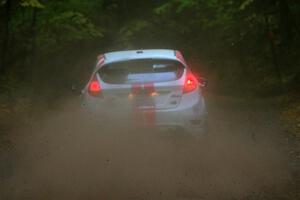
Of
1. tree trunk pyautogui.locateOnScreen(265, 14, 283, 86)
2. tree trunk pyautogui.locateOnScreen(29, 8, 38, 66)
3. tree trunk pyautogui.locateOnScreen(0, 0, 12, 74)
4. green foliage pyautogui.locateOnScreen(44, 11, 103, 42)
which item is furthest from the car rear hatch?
green foliage pyautogui.locateOnScreen(44, 11, 103, 42)

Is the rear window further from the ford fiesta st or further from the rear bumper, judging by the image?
the rear bumper

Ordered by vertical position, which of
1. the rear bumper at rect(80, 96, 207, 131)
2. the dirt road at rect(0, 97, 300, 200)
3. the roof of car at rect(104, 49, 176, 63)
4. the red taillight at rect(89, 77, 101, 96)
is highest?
the roof of car at rect(104, 49, 176, 63)

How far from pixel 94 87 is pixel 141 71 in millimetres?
770

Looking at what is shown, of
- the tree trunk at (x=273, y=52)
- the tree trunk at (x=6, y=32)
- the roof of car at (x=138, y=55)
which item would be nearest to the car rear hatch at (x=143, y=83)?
the roof of car at (x=138, y=55)

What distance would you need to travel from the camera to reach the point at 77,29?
70.4ft

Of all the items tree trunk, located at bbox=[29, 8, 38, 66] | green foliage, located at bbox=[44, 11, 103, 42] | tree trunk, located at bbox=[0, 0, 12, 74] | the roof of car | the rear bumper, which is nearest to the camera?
Result: the rear bumper

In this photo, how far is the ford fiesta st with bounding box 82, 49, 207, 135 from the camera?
9.88 metres

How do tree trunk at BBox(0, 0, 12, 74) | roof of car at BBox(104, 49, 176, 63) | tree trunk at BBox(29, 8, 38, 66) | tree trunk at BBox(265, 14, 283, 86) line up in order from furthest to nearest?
tree trunk at BBox(29, 8, 38, 66), tree trunk at BBox(265, 14, 283, 86), tree trunk at BBox(0, 0, 12, 74), roof of car at BBox(104, 49, 176, 63)

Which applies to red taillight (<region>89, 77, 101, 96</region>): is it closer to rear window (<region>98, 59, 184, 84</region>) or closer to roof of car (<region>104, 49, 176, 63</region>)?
rear window (<region>98, 59, 184, 84</region>)

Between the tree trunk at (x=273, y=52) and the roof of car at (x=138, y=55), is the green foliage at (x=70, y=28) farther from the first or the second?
the roof of car at (x=138, y=55)

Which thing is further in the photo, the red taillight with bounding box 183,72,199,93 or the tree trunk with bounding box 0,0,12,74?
the tree trunk with bounding box 0,0,12,74

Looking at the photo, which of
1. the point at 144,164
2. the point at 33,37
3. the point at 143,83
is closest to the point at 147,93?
the point at 143,83

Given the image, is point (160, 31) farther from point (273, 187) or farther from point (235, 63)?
point (273, 187)

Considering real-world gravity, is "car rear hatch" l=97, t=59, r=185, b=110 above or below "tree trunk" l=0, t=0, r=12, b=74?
below
